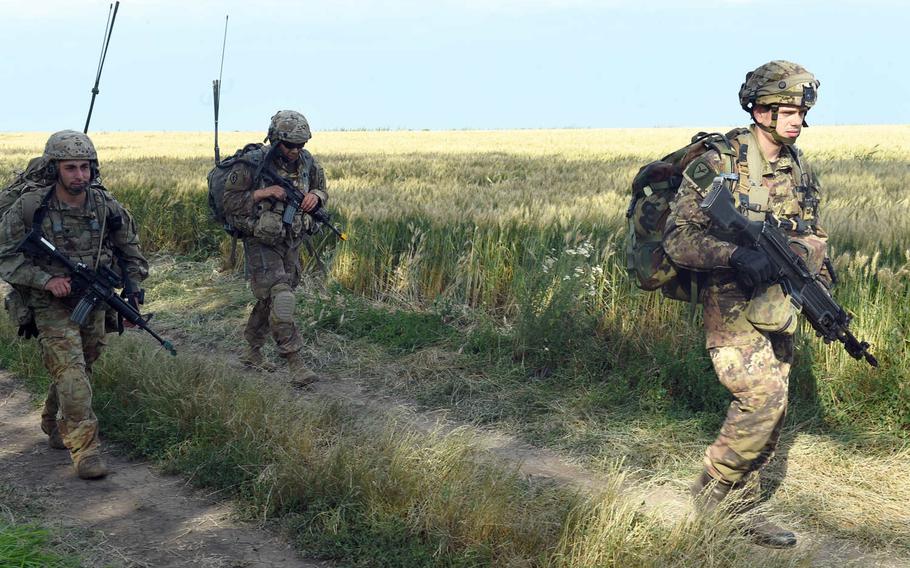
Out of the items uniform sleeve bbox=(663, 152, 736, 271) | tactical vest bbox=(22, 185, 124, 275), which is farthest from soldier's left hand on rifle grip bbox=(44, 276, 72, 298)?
uniform sleeve bbox=(663, 152, 736, 271)

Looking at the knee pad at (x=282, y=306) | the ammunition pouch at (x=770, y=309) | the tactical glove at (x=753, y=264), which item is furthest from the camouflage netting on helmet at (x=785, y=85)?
the knee pad at (x=282, y=306)

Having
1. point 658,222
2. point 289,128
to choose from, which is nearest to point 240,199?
point 289,128

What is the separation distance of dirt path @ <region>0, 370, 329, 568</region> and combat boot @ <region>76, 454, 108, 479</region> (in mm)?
50

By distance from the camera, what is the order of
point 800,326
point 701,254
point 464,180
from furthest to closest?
point 464,180 < point 800,326 < point 701,254

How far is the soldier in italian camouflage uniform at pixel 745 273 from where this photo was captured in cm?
457

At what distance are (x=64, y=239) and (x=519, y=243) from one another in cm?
414

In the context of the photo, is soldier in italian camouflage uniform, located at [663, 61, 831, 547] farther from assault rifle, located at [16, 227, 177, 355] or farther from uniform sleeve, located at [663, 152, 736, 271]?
assault rifle, located at [16, 227, 177, 355]

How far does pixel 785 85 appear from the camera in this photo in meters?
4.59

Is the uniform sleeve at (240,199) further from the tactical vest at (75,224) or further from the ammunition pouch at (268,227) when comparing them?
the tactical vest at (75,224)

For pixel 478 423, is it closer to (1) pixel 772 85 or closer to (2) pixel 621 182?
(1) pixel 772 85

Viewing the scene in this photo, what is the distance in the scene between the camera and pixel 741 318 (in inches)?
183

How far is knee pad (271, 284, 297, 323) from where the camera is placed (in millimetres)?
7703

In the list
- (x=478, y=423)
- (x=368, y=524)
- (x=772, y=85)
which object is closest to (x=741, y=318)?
(x=772, y=85)

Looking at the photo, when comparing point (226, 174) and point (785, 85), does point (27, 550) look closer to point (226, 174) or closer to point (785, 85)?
point (785, 85)
